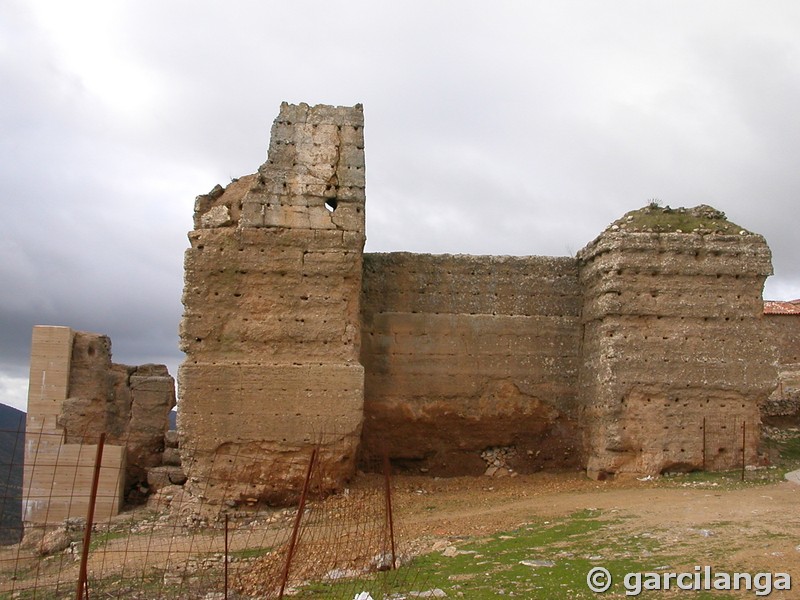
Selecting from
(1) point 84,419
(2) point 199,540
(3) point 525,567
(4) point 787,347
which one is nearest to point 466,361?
(2) point 199,540

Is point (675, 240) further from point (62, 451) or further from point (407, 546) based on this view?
point (62, 451)

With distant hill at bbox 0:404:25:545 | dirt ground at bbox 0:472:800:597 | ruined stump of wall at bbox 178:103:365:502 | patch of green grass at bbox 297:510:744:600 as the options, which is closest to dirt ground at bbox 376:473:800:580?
dirt ground at bbox 0:472:800:597

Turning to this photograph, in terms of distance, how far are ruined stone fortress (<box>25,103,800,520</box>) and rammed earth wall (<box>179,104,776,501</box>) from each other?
0.08 ft

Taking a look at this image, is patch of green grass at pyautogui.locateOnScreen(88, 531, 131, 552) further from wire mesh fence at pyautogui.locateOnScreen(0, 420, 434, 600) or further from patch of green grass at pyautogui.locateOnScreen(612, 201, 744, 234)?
patch of green grass at pyautogui.locateOnScreen(612, 201, 744, 234)

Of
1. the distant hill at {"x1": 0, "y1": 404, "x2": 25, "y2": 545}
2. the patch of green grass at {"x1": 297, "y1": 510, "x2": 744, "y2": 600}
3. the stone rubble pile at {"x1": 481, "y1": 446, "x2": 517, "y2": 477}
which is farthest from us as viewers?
the stone rubble pile at {"x1": 481, "y1": 446, "x2": 517, "y2": 477}

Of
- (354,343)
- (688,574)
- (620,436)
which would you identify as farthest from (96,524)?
(688,574)

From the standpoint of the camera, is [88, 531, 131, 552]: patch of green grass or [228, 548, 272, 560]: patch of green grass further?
[88, 531, 131, 552]: patch of green grass

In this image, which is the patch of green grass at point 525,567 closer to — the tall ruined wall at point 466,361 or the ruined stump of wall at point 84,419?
the tall ruined wall at point 466,361

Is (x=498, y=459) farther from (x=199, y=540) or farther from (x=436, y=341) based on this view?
(x=199, y=540)

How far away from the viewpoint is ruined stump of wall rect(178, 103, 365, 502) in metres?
11.3

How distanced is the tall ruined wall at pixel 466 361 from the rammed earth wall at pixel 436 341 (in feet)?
0.08

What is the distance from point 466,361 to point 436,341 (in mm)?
616

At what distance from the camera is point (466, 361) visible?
13172 millimetres

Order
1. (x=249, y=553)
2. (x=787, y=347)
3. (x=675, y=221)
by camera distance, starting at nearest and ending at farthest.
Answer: (x=249, y=553) → (x=675, y=221) → (x=787, y=347)
